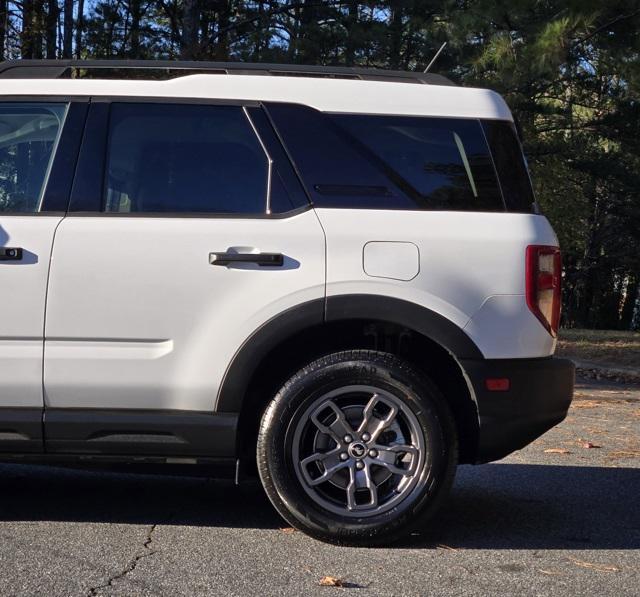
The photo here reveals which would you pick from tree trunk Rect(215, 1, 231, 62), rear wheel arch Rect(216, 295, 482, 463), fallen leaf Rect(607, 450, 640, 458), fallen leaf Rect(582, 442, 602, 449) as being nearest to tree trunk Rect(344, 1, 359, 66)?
tree trunk Rect(215, 1, 231, 62)

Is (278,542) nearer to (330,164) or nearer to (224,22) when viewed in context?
(330,164)

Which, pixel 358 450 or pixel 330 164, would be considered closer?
pixel 358 450

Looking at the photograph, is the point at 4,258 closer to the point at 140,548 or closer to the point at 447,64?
the point at 140,548

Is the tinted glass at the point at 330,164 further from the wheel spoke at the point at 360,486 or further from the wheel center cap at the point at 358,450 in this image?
the wheel spoke at the point at 360,486

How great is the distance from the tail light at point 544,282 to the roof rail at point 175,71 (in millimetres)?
977

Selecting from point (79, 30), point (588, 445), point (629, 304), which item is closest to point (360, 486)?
point (588, 445)

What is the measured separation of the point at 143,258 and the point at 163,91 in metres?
0.82

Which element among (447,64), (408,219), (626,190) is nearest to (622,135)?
(626,190)

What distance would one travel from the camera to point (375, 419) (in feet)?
16.7

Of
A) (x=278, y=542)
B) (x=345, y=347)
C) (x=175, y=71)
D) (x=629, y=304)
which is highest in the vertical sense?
(x=175, y=71)

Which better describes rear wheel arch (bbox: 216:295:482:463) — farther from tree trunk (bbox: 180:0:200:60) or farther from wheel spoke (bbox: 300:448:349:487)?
tree trunk (bbox: 180:0:200:60)

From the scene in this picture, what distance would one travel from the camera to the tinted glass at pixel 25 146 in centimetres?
518

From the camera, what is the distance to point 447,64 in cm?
2325

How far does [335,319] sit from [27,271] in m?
1.37
